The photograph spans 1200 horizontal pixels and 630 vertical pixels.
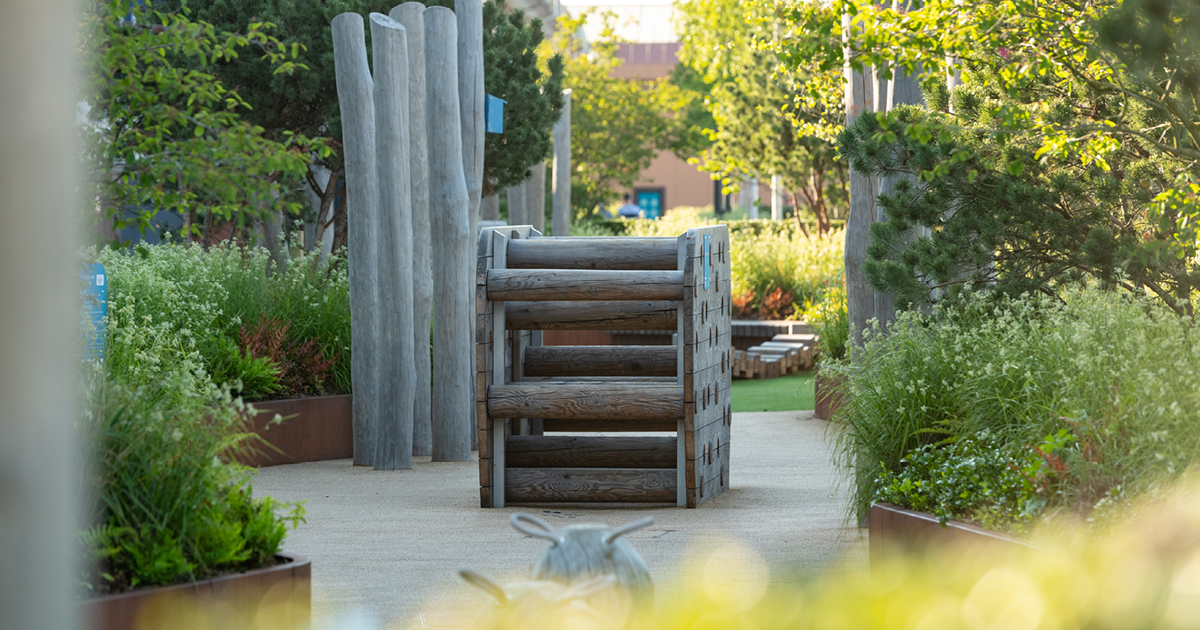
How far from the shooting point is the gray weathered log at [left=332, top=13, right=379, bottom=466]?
7.64m

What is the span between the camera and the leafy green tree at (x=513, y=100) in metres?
12.9

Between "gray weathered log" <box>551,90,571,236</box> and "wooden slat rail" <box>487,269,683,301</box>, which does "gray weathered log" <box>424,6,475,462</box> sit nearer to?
"wooden slat rail" <box>487,269,683,301</box>

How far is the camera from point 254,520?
10.8ft

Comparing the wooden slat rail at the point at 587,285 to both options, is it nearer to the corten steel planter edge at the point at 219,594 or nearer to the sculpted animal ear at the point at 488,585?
the corten steel planter edge at the point at 219,594

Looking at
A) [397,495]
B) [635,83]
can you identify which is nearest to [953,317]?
[397,495]

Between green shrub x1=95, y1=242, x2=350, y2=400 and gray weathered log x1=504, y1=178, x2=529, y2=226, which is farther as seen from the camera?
gray weathered log x1=504, y1=178, x2=529, y2=226

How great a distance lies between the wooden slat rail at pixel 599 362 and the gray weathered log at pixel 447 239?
4.29ft

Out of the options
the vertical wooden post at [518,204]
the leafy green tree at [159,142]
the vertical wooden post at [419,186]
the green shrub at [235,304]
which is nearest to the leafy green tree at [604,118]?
the vertical wooden post at [518,204]

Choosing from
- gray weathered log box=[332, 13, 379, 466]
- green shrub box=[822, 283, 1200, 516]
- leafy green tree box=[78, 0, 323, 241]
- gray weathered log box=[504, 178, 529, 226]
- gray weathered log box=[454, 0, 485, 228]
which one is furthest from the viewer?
gray weathered log box=[504, 178, 529, 226]

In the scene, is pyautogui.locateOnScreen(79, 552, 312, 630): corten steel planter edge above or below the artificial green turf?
above

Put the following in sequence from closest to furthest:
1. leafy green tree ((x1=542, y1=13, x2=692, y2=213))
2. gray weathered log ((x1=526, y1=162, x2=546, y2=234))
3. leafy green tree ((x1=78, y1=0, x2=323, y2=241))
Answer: leafy green tree ((x1=78, y1=0, x2=323, y2=241)), gray weathered log ((x1=526, y1=162, x2=546, y2=234)), leafy green tree ((x1=542, y1=13, x2=692, y2=213))

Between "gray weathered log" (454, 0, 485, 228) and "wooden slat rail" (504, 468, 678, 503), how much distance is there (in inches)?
113

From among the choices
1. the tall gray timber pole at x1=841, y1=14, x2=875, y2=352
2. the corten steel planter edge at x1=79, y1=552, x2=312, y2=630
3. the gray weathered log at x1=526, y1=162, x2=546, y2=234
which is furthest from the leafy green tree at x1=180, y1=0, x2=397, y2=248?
the corten steel planter edge at x1=79, y1=552, x2=312, y2=630

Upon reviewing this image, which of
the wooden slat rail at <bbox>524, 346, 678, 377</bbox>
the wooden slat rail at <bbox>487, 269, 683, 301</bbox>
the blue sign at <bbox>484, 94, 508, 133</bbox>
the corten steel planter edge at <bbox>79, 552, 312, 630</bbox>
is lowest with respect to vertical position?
the corten steel planter edge at <bbox>79, 552, 312, 630</bbox>
